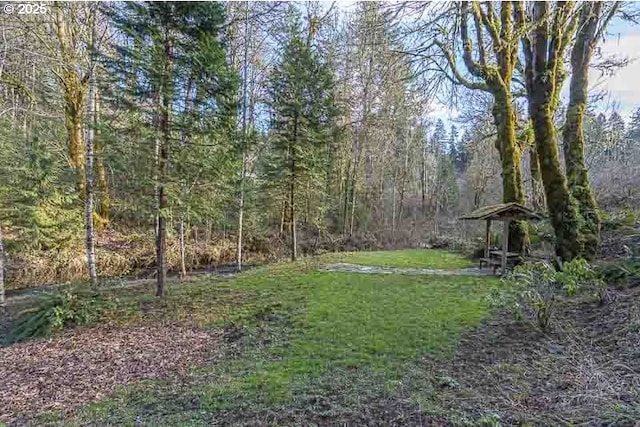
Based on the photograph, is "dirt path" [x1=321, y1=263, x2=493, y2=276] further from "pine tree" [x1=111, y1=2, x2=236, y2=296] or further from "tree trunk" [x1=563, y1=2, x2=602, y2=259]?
"pine tree" [x1=111, y1=2, x2=236, y2=296]

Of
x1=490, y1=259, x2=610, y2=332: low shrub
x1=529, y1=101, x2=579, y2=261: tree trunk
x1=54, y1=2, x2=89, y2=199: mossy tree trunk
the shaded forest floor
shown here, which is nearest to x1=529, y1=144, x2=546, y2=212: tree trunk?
x1=529, y1=101, x2=579, y2=261: tree trunk

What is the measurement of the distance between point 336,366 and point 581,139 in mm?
7684

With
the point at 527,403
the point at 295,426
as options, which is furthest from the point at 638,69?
the point at 295,426

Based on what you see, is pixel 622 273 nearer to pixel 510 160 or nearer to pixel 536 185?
pixel 510 160

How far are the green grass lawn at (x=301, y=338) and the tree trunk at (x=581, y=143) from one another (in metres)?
2.17

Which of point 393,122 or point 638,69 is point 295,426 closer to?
point 638,69

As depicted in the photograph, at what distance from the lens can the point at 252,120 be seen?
39.9ft

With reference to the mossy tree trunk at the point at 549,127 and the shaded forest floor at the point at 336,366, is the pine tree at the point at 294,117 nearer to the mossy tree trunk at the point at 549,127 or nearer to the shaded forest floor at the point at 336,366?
the shaded forest floor at the point at 336,366

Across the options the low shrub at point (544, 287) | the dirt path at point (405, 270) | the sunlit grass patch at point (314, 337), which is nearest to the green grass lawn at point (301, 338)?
the sunlit grass patch at point (314, 337)

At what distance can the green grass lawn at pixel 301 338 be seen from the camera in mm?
3186

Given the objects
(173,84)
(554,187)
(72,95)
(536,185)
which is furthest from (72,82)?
(536,185)

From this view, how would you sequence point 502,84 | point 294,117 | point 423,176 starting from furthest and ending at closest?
1. point 423,176
2. point 294,117
3. point 502,84

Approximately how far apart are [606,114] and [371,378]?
13.0 metres

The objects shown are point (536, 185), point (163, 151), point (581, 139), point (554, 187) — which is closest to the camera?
point (163, 151)
